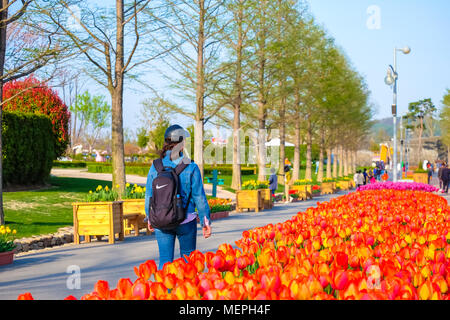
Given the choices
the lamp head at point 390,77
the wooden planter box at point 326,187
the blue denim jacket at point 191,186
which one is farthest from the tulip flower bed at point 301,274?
the wooden planter box at point 326,187

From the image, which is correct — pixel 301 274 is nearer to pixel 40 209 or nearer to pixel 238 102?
pixel 40 209

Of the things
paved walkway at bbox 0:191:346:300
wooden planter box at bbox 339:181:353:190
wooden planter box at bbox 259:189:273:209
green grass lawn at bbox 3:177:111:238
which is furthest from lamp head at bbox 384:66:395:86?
paved walkway at bbox 0:191:346:300

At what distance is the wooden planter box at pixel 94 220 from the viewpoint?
36.9ft

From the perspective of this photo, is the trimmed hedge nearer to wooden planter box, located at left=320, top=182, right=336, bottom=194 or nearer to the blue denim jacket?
the blue denim jacket

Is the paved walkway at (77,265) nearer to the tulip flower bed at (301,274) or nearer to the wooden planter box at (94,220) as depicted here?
the wooden planter box at (94,220)

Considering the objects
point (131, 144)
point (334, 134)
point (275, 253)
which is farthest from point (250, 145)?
point (131, 144)

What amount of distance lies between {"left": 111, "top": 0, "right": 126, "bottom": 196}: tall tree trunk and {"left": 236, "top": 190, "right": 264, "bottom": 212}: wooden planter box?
7446 mm

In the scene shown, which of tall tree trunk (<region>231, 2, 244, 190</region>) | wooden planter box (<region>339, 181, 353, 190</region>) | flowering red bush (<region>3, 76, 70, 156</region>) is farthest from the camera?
wooden planter box (<region>339, 181, 353, 190</region>)

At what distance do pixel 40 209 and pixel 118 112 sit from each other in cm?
380

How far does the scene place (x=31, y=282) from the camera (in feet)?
23.0

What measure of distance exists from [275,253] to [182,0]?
603 inches

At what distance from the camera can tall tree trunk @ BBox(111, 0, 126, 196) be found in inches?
555

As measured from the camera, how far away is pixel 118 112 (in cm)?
1420

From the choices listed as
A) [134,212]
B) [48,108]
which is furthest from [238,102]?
[134,212]
